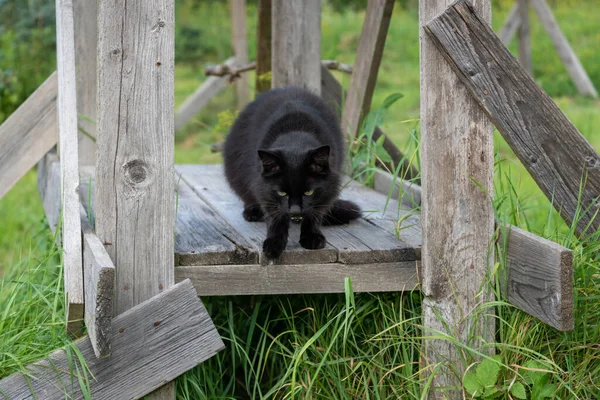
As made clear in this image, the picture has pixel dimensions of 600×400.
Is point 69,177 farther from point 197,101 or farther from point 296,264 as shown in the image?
point 197,101

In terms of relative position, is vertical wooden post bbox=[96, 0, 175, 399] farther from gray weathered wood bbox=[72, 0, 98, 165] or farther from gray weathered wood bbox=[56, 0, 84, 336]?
gray weathered wood bbox=[72, 0, 98, 165]

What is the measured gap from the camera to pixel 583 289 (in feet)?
9.54

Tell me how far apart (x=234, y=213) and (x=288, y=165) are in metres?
0.72

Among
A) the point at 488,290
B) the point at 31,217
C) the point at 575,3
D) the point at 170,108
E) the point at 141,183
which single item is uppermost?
the point at 575,3

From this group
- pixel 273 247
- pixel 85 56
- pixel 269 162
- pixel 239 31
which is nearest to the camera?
pixel 273 247

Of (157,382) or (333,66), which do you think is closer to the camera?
(157,382)

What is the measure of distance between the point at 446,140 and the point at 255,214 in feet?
4.18

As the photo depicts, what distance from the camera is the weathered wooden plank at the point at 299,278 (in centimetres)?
307

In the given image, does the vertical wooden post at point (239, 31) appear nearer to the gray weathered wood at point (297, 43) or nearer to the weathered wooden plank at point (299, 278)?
the gray weathered wood at point (297, 43)

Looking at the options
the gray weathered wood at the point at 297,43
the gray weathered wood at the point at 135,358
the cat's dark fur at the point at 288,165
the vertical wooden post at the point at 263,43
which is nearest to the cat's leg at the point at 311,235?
the cat's dark fur at the point at 288,165

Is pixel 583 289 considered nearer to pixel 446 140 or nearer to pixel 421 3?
pixel 446 140

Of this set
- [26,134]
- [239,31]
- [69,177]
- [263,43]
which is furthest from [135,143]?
[239,31]

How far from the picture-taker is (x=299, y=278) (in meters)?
3.12

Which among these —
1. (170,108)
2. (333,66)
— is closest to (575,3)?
(333,66)
